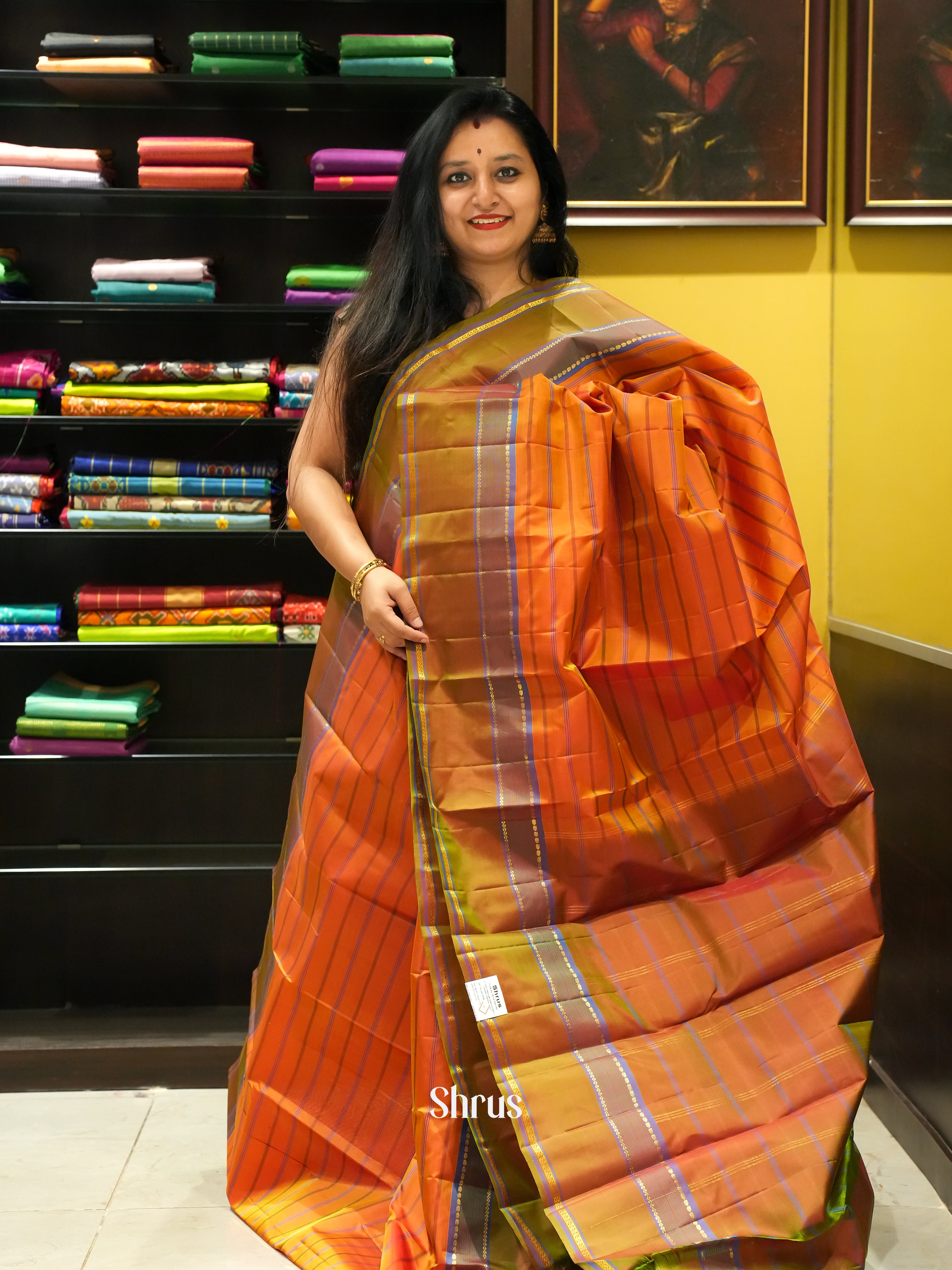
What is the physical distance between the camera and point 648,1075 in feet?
4.79

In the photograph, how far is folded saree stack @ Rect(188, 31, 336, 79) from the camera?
237 cm

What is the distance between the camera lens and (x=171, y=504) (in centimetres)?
251

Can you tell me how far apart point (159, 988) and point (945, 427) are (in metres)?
2.09

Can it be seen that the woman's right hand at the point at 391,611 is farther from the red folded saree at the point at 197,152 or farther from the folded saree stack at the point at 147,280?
the red folded saree at the point at 197,152

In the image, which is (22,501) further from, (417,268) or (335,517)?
(417,268)

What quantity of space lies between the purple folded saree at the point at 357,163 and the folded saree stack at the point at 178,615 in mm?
900

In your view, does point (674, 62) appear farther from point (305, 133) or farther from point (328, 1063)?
point (328, 1063)

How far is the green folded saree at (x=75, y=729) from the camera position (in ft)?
8.18

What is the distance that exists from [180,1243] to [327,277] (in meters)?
1.84

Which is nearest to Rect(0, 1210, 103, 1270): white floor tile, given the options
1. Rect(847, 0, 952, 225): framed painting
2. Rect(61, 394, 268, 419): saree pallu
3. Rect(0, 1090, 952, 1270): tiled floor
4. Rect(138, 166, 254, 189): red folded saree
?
Rect(0, 1090, 952, 1270): tiled floor

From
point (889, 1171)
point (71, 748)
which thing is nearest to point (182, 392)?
point (71, 748)

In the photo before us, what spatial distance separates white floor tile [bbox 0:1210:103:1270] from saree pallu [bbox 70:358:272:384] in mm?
1610

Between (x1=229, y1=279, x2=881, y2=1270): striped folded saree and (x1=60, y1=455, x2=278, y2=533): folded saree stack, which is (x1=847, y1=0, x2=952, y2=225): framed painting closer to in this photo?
(x1=229, y1=279, x2=881, y2=1270): striped folded saree

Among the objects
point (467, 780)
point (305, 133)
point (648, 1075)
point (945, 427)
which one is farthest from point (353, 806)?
point (305, 133)
